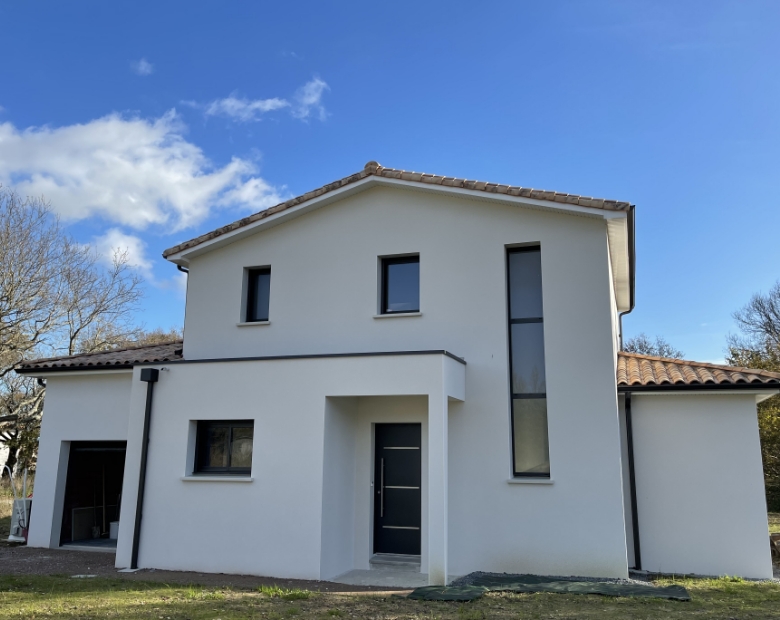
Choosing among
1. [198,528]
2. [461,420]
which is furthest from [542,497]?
[198,528]

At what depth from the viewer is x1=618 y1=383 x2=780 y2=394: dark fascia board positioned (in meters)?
10.3

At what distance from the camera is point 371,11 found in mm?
12648

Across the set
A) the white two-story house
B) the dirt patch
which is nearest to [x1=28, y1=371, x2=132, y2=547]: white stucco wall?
the dirt patch

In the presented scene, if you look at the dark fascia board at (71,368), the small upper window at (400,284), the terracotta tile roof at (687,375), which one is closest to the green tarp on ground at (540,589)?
the terracotta tile roof at (687,375)

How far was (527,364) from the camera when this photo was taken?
11086mm

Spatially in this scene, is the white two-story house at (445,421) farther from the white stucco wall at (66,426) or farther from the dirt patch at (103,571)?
the white stucco wall at (66,426)

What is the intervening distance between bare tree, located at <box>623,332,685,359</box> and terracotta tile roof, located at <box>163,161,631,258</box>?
1411 inches

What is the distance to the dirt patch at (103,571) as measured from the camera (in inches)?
374

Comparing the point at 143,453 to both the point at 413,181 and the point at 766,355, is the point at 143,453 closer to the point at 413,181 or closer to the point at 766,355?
the point at 413,181

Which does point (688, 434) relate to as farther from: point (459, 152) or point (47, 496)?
point (47, 496)

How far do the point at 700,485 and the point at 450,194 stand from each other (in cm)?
692

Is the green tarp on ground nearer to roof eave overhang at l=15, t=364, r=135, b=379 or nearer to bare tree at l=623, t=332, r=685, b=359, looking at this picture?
roof eave overhang at l=15, t=364, r=135, b=379

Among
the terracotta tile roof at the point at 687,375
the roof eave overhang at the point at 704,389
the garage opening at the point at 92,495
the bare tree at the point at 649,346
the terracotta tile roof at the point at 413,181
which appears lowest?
the garage opening at the point at 92,495

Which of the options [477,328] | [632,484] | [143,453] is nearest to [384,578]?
[477,328]
